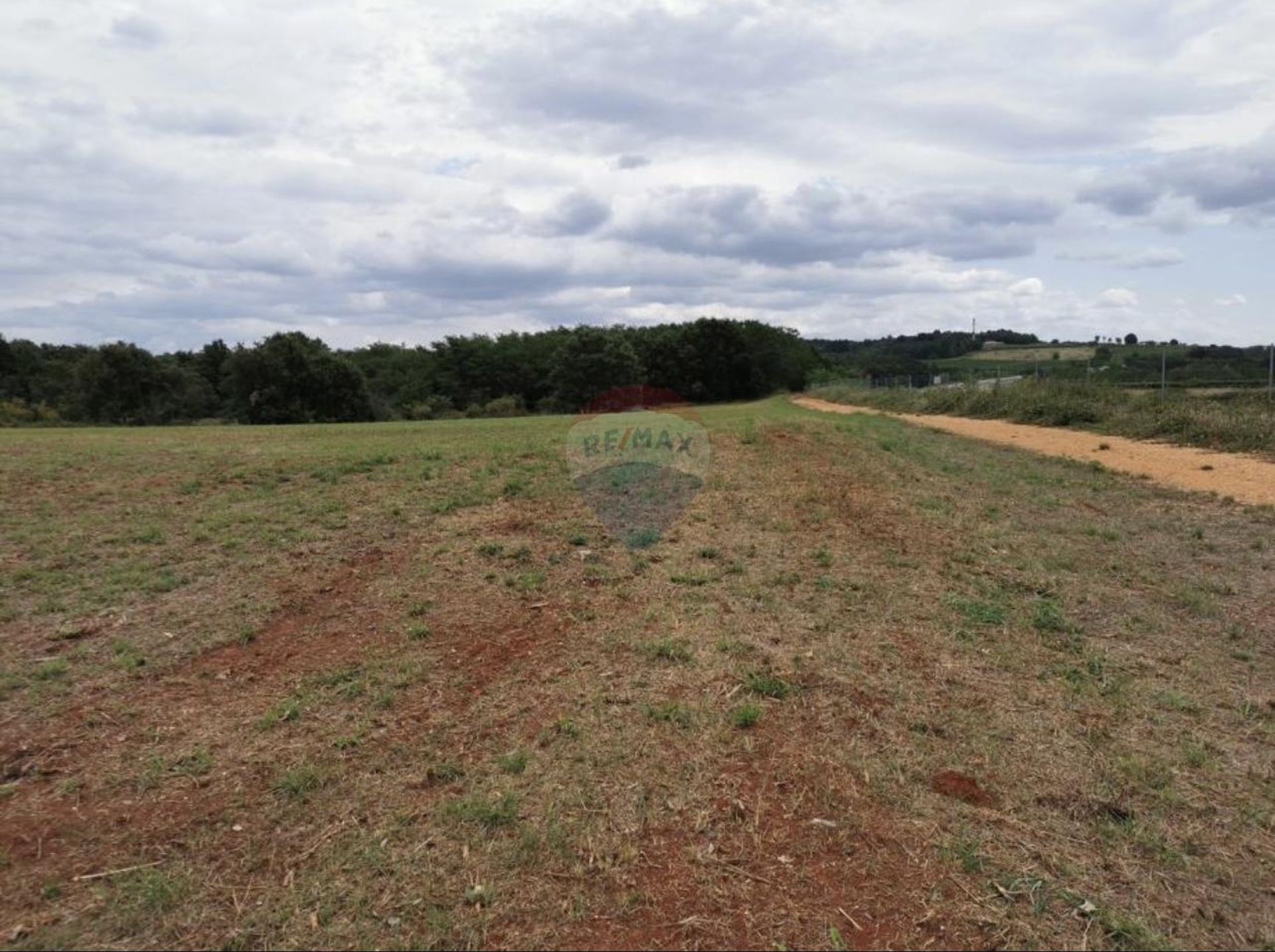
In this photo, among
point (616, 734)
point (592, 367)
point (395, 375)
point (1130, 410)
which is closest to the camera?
point (616, 734)

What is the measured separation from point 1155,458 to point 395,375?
55.9m

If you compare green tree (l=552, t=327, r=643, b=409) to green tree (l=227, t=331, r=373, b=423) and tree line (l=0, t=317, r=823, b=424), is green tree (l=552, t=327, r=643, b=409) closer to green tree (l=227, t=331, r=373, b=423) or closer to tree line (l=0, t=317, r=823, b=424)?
tree line (l=0, t=317, r=823, b=424)

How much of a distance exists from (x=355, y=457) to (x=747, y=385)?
4993 centimetres

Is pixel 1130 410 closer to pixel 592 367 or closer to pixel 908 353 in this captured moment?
pixel 592 367

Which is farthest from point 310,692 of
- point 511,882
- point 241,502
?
point 241,502

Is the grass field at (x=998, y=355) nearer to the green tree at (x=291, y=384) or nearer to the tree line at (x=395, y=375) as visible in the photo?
the tree line at (x=395, y=375)

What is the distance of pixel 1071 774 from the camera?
129 inches

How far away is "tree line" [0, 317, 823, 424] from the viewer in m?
42.1

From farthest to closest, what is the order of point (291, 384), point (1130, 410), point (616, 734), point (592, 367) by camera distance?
1. point (592, 367)
2. point (291, 384)
3. point (1130, 410)
4. point (616, 734)

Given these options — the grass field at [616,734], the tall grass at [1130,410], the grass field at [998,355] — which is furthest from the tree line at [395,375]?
the grass field at [616,734]

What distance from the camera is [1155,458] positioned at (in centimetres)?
1345

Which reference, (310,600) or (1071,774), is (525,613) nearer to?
(310,600)

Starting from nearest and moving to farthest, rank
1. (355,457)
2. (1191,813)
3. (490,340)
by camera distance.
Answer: (1191,813)
(355,457)
(490,340)

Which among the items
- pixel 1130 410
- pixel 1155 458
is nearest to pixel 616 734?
pixel 1155 458
